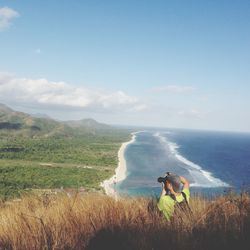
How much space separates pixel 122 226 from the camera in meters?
3.88

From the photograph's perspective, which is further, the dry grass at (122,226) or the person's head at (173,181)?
the person's head at (173,181)

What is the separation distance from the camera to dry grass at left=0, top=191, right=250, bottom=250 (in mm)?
3426

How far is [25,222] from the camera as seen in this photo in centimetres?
385

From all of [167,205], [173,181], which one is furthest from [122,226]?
[173,181]

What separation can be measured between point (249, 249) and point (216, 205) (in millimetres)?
1100

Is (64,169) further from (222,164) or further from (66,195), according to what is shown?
(66,195)

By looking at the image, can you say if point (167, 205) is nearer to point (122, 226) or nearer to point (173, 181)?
point (173, 181)

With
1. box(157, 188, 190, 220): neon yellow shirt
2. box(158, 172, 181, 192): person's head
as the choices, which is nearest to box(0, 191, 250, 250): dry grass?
box(157, 188, 190, 220): neon yellow shirt

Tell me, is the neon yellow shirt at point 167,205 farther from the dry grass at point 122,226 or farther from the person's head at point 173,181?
the person's head at point 173,181

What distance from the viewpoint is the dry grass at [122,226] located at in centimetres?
343

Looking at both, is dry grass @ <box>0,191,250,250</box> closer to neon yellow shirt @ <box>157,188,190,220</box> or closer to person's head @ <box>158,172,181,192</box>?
neon yellow shirt @ <box>157,188,190,220</box>

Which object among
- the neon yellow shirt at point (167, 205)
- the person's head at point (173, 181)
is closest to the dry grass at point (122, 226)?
the neon yellow shirt at point (167, 205)

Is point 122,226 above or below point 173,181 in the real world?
below

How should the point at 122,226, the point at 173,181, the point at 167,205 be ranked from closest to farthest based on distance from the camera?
the point at 122,226, the point at 167,205, the point at 173,181
